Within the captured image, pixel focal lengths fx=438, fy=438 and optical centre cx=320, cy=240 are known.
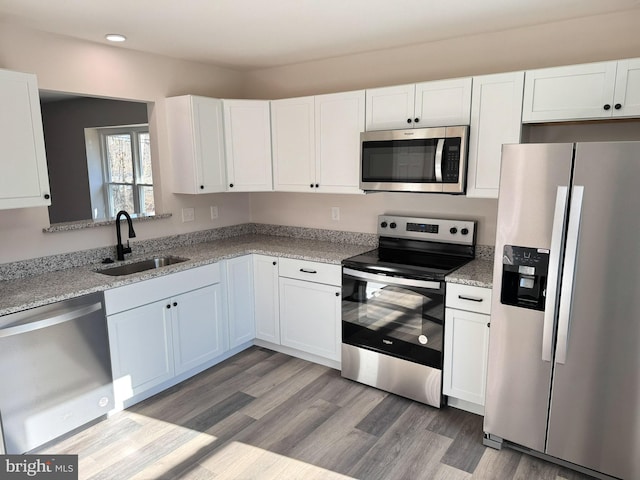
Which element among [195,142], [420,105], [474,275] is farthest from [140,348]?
[420,105]

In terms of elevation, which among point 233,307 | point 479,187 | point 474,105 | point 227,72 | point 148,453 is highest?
point 227,72

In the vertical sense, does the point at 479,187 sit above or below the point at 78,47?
below

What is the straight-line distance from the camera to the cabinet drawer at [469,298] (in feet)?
8.40

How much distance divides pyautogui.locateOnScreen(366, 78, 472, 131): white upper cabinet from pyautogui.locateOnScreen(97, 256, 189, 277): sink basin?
1808mm

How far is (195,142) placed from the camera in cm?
348

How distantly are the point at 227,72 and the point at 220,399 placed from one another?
9.40 feet

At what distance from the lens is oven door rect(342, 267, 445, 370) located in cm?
277

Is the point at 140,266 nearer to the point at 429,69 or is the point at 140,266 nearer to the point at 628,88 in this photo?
the point at 429,69

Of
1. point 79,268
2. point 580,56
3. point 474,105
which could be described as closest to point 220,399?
point 79,268

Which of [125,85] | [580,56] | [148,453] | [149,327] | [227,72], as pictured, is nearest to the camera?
[148,453]

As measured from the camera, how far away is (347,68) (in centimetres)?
362

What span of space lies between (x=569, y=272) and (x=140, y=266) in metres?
2.86

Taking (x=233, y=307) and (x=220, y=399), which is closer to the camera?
(x=220, y=399)

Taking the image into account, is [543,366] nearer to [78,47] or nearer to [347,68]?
[347,68]
